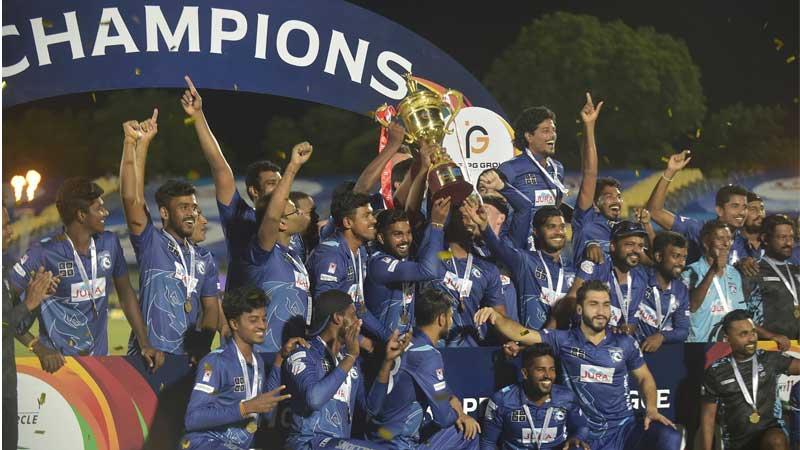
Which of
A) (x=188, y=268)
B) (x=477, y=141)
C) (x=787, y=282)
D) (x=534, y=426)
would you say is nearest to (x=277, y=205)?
(x=188, y=268)

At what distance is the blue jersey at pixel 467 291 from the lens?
6031 millimetres

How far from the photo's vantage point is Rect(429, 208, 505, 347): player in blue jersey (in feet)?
19.8

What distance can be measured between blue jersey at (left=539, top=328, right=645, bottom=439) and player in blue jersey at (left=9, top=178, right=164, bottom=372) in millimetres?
2105

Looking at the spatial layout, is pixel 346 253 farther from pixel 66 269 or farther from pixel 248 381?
pixel 66 269

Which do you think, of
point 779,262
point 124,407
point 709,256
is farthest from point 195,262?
point 779,262

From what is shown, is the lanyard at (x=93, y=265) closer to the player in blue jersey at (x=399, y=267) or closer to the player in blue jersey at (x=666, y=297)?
the player in blue jersey at (x=399, y=267)

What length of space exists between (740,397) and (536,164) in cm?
174

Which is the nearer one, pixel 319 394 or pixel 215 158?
pixel 319 394

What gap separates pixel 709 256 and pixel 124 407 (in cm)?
354

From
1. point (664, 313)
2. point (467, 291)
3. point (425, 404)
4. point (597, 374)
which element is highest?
point (467, 291)

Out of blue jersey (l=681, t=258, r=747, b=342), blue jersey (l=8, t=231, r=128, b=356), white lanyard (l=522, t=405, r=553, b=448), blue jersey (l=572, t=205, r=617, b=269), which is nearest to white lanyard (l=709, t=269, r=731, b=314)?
blue jersey (l=681, t=258, r=747, b=342)

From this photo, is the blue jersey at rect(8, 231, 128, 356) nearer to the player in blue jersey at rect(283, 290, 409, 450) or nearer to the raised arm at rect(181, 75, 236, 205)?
the raised arm at rect(181, 75, 236, 205)

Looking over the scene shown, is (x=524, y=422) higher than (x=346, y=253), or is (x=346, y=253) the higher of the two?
(x=346, y=253)

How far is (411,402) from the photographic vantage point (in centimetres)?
550
